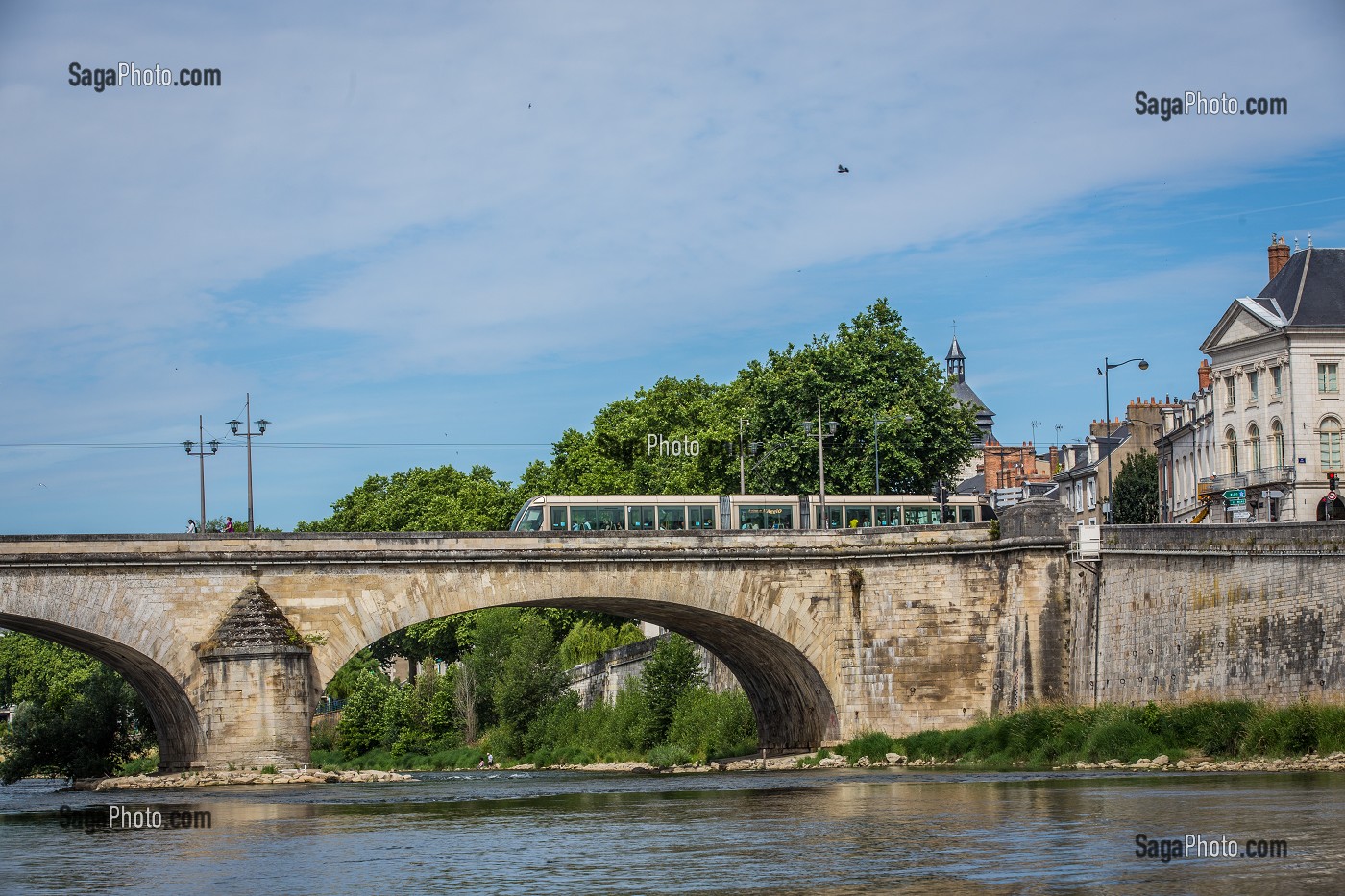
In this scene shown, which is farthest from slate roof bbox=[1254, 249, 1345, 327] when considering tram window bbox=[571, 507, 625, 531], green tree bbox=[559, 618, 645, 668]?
green tree bbox=[559, 618, 645, 668]

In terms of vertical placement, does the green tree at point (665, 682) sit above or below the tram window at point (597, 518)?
below

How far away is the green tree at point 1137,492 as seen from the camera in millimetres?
81250

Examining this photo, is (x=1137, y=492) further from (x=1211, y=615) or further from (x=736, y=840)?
(x=736, y=840)

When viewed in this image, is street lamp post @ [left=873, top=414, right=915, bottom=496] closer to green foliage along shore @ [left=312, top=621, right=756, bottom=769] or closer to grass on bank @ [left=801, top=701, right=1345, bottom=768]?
green foliage along shore @ [left=312, top=621, right=756, bottom=769]

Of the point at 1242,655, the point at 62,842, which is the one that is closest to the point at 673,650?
the point at 1242,655

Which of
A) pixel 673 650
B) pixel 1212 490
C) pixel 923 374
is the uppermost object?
pixel 923 374

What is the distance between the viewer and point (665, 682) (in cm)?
6000

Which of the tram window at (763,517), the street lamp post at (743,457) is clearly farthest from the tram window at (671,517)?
the street lamp post at (743,457)

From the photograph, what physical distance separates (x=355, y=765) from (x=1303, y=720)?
4609 centimetres

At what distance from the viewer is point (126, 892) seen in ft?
69.1

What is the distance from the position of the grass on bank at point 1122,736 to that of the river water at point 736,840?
1.87 metres

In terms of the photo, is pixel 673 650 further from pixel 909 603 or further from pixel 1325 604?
pixel 1325 604

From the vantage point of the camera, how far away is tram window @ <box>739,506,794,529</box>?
54844 millimetres

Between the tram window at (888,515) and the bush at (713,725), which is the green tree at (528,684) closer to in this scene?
the bush at (713,725)
